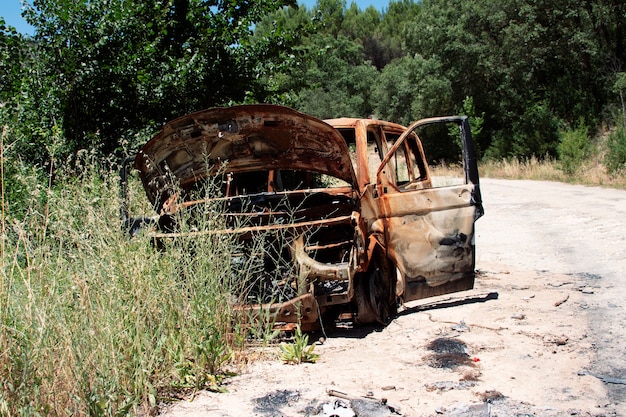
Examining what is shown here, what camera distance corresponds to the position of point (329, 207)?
240 inches

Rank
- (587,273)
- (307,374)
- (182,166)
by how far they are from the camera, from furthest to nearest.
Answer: (587,273) < (182,166) < (307,374)

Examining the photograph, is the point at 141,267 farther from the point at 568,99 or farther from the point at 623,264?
the point at 568,99

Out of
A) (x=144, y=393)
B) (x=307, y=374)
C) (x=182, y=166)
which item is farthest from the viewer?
(x=182, y=166)

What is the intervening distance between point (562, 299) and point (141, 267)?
4496 mm

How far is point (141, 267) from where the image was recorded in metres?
4.26

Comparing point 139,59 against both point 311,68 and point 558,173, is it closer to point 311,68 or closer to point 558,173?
point 558,173

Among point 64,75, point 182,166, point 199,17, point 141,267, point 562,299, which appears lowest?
point 562,299

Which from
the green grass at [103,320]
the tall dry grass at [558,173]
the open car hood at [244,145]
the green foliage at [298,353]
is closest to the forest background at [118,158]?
the green grass at [103,320]

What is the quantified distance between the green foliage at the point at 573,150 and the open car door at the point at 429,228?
17688mm

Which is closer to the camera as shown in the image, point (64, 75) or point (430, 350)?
point (430, 350)

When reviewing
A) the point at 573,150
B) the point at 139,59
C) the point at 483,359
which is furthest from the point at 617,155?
the point at 483,359

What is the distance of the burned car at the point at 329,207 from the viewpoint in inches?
226

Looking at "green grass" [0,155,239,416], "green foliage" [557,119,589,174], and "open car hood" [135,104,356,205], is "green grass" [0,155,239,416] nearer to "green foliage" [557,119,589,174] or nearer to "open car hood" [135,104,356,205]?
"open car hood" [135,104,356,205]

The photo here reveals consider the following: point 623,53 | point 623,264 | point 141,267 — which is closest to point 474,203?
point 623,264
